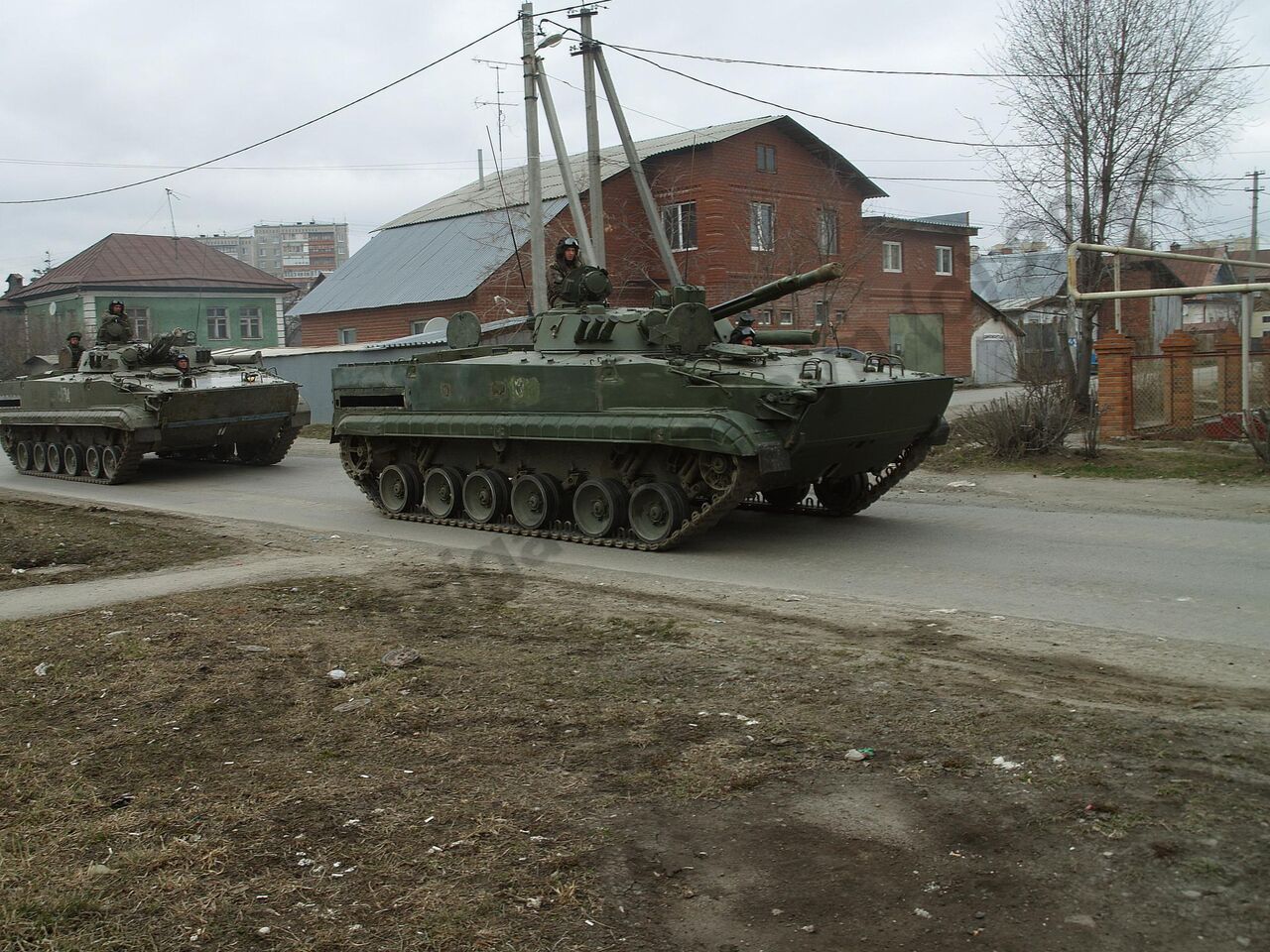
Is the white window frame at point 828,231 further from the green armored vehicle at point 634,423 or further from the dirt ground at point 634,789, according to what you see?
the dirt ground at point 634,789

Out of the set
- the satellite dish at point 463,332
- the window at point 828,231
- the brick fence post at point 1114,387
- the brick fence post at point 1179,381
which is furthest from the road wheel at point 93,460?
the window at point 828,231

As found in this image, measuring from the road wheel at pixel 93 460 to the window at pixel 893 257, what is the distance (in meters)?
25.4

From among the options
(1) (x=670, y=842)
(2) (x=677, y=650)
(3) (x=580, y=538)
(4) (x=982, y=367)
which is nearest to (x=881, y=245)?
(4) (x=982, y=367)

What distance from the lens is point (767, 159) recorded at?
33125 millimetres

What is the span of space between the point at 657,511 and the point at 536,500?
5.25 feet

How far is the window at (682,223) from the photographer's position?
1274 inches

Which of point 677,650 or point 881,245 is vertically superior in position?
point 881,245

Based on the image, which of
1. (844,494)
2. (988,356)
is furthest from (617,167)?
(844,494)

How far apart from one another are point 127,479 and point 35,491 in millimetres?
1290

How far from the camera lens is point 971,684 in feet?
20.1

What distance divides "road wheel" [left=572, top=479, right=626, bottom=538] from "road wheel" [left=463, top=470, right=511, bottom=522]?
3.67 feet

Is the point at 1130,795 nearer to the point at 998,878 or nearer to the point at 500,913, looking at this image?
the point at 998,878

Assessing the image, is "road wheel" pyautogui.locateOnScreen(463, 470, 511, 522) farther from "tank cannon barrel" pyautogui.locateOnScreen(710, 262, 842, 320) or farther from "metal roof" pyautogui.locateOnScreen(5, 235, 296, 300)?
"metal roof" pyautogui.locateOnScreen(5, 235, 296, 300)

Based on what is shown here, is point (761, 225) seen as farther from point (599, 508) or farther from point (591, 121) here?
point (599, 508)
